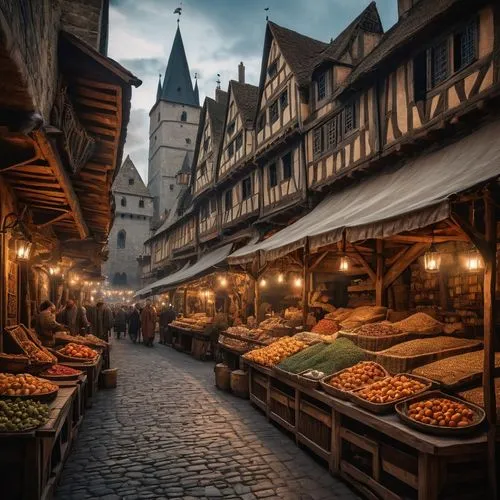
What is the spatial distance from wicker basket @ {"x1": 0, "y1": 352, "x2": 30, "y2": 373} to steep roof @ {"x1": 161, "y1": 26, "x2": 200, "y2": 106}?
208 ft

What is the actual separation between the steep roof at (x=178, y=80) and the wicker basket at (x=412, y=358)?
64517 millimetres

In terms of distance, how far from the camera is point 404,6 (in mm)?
14531

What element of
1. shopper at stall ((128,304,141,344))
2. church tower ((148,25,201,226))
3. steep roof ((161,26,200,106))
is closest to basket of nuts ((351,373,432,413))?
shopper at stall ((128,304,141,344))

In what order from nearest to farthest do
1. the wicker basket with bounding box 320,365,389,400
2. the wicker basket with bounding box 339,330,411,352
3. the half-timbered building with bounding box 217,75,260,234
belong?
the wicker basket with bounding box 320,365,389,400 < the wicker basket with bounding box 339,330,411,352 < the half-timbered building with bounding box 217,75,260,234

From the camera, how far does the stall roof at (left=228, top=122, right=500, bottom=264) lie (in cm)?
523

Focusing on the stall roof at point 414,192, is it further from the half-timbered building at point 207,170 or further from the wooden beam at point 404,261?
the half-timbered building at point 207,170

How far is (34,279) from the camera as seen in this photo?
10906 mm

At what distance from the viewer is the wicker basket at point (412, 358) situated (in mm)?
6449

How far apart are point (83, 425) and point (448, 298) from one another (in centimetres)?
897

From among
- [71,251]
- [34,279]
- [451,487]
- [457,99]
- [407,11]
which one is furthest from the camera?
[71,251]

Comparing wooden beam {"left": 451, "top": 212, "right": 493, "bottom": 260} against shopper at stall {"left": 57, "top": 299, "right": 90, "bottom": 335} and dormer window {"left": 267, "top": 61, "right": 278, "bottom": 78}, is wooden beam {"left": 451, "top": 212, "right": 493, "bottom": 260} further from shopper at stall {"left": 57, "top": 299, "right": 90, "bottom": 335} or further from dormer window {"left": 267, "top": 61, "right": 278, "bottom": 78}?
dormer window {"left": 267, "top": 61, "right": 278, "bottom": 78}

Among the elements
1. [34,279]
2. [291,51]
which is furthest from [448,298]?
[291,51]

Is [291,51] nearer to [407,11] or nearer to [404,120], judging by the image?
[407,11]

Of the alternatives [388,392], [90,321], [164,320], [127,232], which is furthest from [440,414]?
[127,232]
